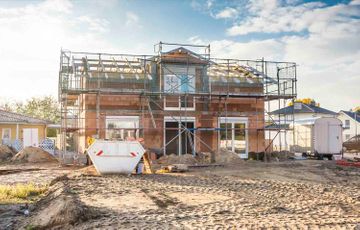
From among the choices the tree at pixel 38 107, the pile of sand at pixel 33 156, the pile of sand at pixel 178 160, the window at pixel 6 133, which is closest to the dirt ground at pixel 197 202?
the pile of sand at pixel 178 160

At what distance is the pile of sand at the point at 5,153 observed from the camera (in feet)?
87.2

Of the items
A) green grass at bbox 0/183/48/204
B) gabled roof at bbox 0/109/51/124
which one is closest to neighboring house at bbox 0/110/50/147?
gabled roof at bbox 0/109/51/124

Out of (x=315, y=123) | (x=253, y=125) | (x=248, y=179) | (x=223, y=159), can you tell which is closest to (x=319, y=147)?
(x=315, y=123)

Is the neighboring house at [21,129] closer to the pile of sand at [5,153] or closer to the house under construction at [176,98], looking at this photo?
the pile of sand at [5,153]

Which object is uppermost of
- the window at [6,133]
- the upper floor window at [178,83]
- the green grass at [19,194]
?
the upper floor window at [178,83]

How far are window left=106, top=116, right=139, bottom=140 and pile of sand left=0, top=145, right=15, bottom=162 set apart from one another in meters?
8.37

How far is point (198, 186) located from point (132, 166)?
4376mm

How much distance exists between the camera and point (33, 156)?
2509cm

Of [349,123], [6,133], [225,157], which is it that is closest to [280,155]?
A: [225,157]

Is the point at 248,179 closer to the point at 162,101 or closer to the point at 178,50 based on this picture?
the point at 162,101

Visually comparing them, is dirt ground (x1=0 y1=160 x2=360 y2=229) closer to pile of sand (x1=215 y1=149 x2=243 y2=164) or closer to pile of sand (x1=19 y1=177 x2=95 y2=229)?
pile of sand (x1=19 y1=177 x2=95 y2=229)

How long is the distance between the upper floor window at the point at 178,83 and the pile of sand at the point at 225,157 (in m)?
4.36

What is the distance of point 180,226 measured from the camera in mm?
7977

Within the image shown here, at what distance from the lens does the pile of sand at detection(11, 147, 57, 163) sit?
24.9 metres
